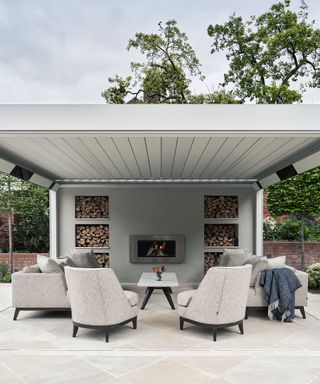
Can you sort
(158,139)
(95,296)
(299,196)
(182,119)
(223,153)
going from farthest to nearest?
(299,196)
(223,153)
(158,139)
(95,296)
(182,119)

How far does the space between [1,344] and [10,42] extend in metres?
13.6

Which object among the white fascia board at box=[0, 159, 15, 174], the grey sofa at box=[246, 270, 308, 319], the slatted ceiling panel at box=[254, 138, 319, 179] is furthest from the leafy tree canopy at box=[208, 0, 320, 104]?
the white fascia board at box=[0, 159, 15, 174]

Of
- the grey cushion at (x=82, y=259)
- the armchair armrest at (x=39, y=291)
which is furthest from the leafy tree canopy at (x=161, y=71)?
the armchair armrest at (x=39, y=291)

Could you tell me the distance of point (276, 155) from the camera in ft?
18.0

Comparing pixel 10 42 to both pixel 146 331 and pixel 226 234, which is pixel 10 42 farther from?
pixel 146 331

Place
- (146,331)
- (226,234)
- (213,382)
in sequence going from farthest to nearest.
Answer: (226,234) → (146,331) → (213,382)

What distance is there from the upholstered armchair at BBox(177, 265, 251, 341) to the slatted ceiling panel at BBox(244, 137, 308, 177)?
163 cm

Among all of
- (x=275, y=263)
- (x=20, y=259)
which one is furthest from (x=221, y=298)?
(x=20, y=259)

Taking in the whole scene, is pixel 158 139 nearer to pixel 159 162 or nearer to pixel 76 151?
pixel 76 151

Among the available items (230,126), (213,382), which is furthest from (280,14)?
(213,382)

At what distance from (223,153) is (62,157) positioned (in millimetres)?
2378

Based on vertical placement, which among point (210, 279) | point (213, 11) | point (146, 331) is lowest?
point (146, 331)

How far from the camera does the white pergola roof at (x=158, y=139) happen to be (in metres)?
3.63

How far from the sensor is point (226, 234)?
8938mm
